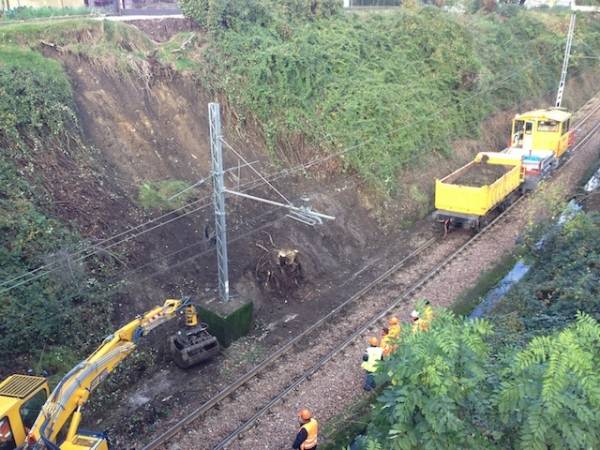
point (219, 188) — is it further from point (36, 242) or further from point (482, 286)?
point (482, 286)

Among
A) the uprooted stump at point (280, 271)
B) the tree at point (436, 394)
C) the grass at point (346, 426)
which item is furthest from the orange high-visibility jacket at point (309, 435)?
the uprooted stump at point (280, 271)

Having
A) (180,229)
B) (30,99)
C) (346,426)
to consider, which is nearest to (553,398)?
(346,426)

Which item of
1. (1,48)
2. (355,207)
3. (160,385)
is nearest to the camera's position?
(160,385)

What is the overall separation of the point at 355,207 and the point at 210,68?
7963 mm

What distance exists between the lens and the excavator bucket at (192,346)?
43.6 ft

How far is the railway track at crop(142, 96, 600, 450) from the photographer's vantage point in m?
11.5

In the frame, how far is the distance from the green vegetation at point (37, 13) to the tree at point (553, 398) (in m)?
22.2

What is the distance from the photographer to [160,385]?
42.5 feet

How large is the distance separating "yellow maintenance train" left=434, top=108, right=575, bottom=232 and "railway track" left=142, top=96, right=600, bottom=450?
0.97 m

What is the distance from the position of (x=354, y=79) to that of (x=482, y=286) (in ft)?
38.0

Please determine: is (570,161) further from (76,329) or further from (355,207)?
(76,329)

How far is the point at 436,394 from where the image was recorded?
5.50m

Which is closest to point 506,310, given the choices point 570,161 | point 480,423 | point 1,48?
point 480,423

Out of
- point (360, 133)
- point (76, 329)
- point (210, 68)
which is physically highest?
point (210, 68)
